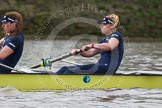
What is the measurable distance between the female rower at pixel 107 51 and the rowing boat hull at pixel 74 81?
32cm

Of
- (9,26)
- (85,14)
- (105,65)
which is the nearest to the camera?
(9,26)

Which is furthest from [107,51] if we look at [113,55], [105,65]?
[105,65]

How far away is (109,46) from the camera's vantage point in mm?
15203

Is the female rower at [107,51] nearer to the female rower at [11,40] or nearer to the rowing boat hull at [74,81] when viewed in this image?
the rowing boat hull at [74,81]

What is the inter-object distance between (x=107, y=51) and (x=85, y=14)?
28476 millimetres

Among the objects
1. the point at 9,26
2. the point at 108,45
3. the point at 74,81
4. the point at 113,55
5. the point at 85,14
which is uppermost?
the point at 9,26

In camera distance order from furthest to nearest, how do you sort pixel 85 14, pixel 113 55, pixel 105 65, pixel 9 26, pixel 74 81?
pixel 85 14 < pixel 113 55 < pixel 105 65 < pixel 9 26 < pixel 74 81

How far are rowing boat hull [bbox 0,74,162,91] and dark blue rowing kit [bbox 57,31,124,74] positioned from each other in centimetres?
32

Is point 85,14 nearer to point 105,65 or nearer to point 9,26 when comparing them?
point 105,65

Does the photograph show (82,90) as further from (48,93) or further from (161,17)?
(161,17)

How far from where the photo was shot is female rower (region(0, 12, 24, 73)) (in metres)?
15.1

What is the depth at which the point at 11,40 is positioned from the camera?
49.7 ft

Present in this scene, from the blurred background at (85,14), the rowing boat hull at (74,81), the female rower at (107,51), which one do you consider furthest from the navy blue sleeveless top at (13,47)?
the blurred background at (85,14)

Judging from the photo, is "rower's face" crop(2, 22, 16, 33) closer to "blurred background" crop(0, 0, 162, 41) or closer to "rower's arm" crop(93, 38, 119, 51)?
"rower's arm" crop(93, 38, 119, 51)
